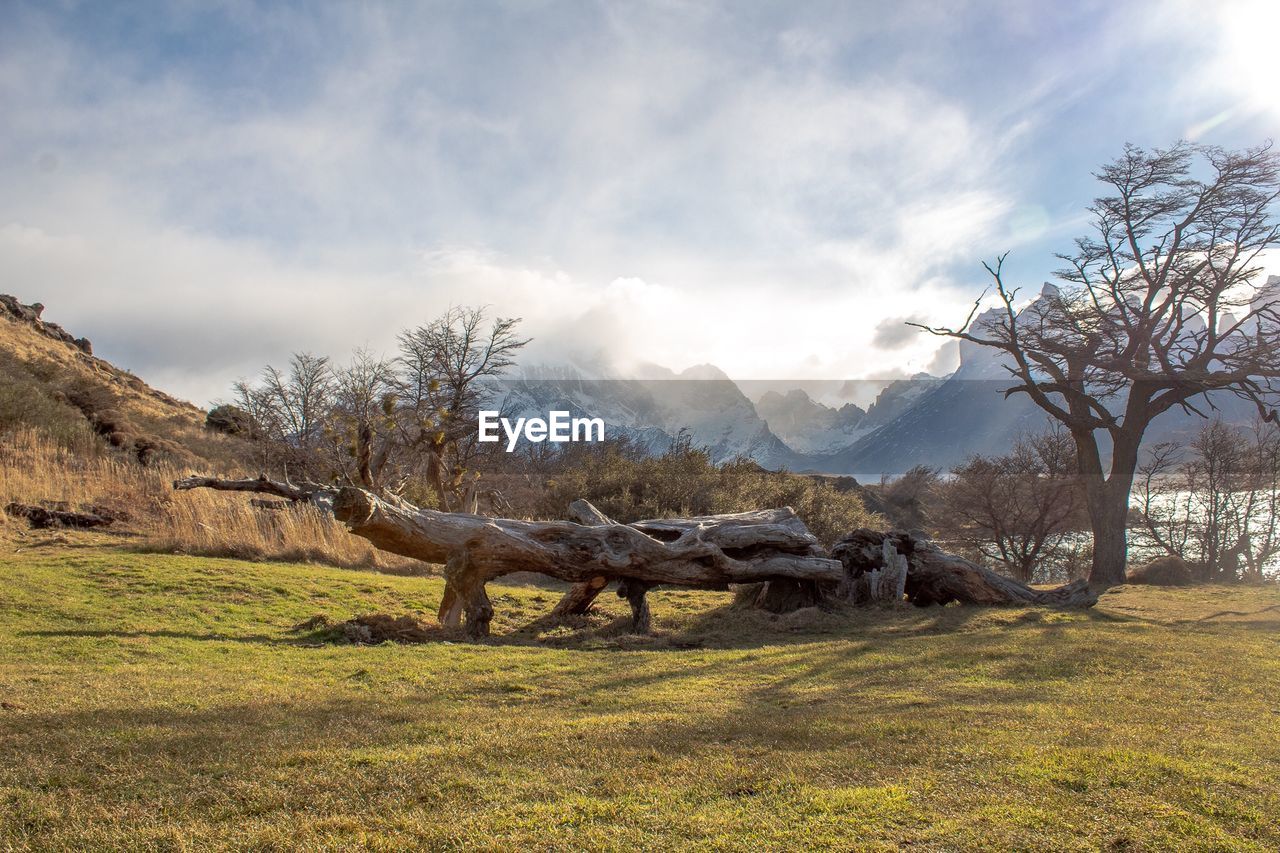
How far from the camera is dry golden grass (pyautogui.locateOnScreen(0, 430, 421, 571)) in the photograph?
12672 millimetres

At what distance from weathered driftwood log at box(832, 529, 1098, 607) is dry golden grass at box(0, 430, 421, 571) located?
806 cm

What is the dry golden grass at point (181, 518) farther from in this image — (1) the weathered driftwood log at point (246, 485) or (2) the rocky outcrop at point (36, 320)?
(2) the rocky outcrop at point (36, 320)

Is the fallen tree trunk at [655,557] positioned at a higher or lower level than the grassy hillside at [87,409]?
lower

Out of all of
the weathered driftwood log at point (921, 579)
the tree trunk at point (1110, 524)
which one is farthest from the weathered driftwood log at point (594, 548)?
the tree trunk at point (1110, 524)

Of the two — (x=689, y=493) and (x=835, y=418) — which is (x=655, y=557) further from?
(x=835, y=418)

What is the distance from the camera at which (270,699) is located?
535 cm

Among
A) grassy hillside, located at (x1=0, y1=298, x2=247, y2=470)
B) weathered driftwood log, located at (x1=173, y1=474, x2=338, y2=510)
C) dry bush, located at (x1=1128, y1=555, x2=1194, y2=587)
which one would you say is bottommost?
dry bush, located at (x1=1128, y1=555, x2=1194, y2=587)

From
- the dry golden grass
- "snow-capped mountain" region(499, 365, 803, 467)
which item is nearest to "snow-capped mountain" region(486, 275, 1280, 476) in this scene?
"snow-capped mountain" region(499, 365, 803, 467)

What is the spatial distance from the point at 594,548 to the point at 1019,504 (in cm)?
1901

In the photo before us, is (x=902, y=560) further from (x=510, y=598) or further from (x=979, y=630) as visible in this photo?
(x=510, y=598)

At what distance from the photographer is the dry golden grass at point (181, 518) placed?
499 inches

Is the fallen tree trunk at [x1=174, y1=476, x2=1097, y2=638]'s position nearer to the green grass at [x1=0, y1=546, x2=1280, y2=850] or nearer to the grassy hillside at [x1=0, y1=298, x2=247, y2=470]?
the green grass at [x1=0, y1=546, x2=1280, y2=850]

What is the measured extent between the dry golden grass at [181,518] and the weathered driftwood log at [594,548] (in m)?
4.68

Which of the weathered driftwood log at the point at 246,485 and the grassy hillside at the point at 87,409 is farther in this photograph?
the grassy hillside at the point at 87,409
